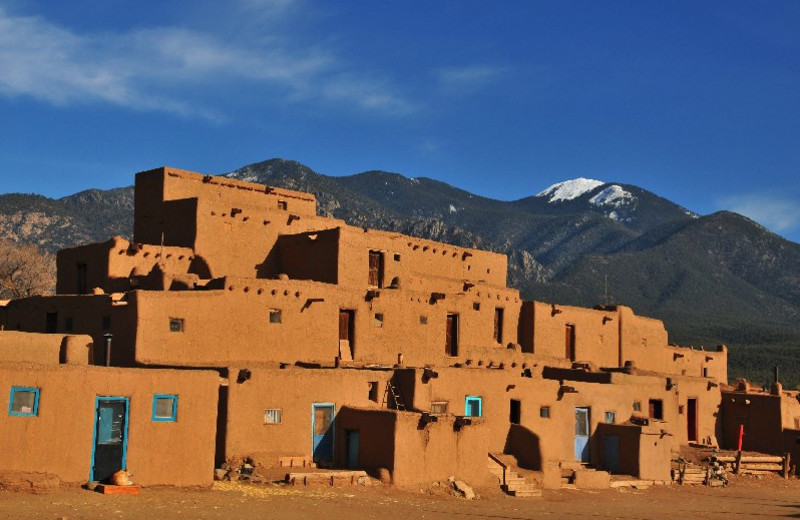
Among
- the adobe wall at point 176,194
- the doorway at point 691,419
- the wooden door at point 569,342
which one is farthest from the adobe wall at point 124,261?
the doorway at point 691,419

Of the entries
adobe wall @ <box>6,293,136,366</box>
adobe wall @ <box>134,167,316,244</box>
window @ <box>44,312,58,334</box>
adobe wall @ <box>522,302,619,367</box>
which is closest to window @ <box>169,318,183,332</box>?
adobe wall @ <box>6,293,136,366</box>

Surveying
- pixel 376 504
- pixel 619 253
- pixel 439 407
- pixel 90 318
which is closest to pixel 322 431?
pixel 439 407

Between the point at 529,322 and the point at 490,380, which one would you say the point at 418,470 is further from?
the point at 529,322

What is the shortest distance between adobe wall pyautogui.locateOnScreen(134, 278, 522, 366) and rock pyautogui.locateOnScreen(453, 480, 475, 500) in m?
6.56

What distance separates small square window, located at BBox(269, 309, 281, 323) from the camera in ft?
99.8

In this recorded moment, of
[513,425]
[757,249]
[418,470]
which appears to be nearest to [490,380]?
[513,425]

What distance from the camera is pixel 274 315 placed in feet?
100

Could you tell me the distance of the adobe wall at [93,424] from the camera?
20694 millimetres

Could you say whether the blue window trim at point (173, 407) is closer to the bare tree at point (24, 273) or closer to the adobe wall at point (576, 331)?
the adobe wall at point (576, 331)

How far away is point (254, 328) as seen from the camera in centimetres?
2991

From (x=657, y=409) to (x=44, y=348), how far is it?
22125mm

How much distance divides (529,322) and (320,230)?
9149 mm

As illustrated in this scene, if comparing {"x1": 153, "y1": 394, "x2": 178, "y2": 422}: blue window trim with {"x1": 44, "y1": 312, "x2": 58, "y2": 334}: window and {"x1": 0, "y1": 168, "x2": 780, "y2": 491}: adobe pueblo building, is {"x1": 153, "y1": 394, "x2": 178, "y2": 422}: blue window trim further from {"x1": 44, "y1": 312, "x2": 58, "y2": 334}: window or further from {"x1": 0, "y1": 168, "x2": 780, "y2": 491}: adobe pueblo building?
{"x1": 44, "y1": 312, "x2": 58, "y2": 334}: window

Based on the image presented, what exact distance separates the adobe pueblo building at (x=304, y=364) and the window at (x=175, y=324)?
2.0 inches
